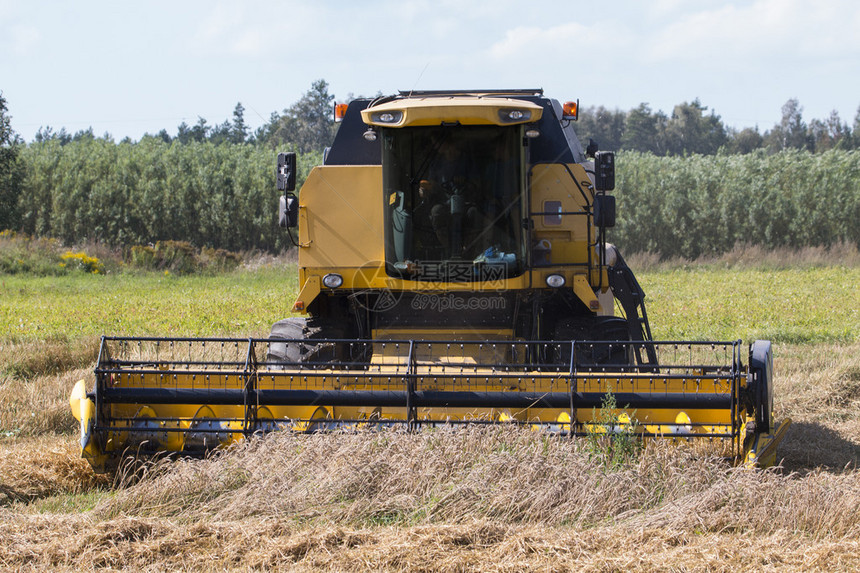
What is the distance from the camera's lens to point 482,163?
21.6ft

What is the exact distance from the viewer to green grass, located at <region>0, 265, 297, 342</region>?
12435 millimetres

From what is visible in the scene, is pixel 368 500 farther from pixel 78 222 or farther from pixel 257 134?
pixel 257 134

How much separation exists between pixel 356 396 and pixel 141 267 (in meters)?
19.8

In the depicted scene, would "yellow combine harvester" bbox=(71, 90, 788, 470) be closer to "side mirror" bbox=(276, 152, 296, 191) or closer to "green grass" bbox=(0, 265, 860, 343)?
"side mirror" bbox=(276, 152, 296, 191)

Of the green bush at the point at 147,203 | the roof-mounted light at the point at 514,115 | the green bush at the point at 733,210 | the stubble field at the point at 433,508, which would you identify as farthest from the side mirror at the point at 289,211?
the green bush at the point at 733,210

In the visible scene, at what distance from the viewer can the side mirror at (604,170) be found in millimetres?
6396

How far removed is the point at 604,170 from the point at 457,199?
109 cm

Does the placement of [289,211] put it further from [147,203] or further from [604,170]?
[147,203]

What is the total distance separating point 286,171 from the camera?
264 inches

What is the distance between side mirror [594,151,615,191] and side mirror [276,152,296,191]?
227 centimetres

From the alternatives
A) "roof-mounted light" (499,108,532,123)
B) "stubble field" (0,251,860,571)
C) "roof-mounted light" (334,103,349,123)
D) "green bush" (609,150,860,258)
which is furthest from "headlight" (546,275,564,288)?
"green bush" (609,150,860,258)

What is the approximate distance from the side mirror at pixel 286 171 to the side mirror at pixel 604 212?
7.52 ft

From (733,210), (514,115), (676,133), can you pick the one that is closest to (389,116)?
(514,115)

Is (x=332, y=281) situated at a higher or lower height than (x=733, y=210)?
lower
